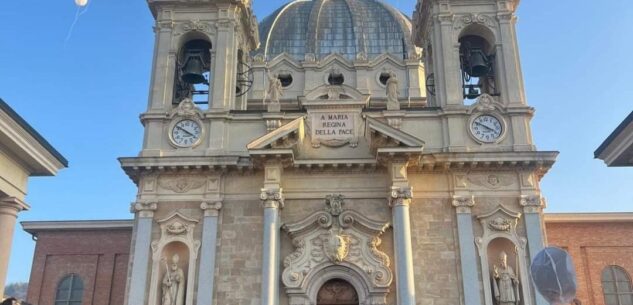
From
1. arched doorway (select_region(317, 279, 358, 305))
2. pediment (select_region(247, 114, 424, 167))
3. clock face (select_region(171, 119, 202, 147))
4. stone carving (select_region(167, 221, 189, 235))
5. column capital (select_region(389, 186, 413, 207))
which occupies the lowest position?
arched doorway (select_region(317, 279, 358, 305))

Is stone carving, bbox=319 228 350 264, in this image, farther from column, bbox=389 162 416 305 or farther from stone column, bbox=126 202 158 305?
stone column, bbox=126 202 158 305

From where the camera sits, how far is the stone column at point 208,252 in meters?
19.7

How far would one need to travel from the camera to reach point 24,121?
12.1 m

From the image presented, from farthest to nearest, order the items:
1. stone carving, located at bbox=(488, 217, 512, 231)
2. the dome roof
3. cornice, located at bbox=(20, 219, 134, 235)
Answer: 1. the dome roof
2. cornice, located at bbox=(20, 219, 134, 235)
3. stone carving, located at bbox=(488, 217, 512, 231)

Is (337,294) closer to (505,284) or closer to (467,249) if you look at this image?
(467,249)

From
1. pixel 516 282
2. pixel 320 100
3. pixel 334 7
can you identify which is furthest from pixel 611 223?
pixel 334 7

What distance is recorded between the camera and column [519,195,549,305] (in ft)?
65.4

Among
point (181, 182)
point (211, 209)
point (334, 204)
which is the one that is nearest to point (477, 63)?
point (334, 204)

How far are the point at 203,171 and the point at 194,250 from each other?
2.55m

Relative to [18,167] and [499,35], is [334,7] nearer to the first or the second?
[499,35]

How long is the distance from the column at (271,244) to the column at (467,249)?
550 centimetres

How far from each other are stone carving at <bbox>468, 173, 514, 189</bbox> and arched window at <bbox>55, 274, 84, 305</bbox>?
53.4ft

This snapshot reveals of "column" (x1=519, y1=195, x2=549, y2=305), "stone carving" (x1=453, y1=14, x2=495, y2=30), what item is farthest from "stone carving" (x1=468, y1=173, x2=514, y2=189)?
"stone carving" (x1=453, y1=14, x2=495, y2=30)

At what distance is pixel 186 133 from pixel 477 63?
1053 cm
